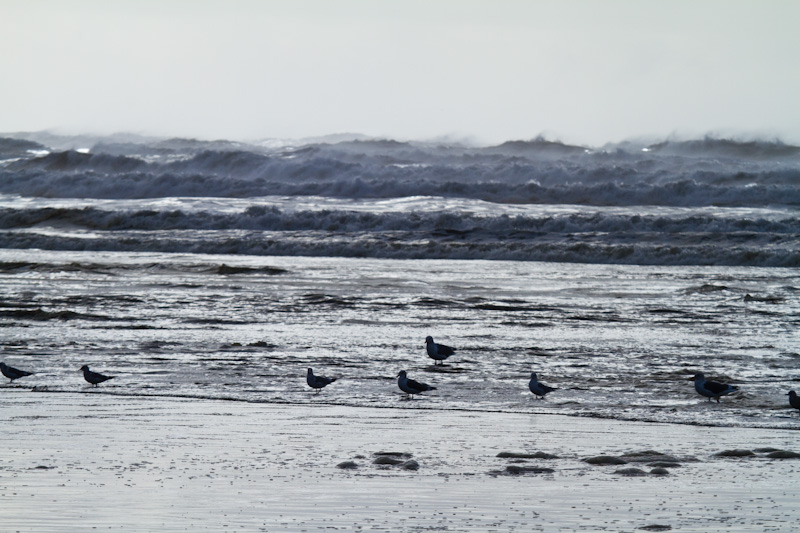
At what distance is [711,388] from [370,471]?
124 inches

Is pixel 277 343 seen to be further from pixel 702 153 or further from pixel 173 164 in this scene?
pixel 702 153

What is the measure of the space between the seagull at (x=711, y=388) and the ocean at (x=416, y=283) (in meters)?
0.08

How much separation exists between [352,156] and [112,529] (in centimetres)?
3521

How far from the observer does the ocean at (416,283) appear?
306 inches

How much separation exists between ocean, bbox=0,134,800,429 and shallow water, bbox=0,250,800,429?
0.04 metres

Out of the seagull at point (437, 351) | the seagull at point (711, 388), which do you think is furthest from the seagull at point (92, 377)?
the seagull at point (711, 388)

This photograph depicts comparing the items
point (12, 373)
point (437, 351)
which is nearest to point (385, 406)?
point (437, 351)

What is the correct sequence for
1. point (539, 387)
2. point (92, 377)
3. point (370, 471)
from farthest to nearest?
1. point (92, 377)
2. point (539, 387)
3. point (370, 471)

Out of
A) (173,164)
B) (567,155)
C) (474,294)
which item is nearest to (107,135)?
(173,164)

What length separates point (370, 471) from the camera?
4992mm

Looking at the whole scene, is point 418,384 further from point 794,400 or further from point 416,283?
point 416,283

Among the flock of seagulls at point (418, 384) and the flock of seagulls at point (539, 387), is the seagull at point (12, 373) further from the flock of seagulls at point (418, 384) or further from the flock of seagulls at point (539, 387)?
the flock of seagulls at point (539, 387)

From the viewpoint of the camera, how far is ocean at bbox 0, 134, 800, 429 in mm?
7766

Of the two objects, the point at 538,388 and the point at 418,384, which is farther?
the point at 418,384
